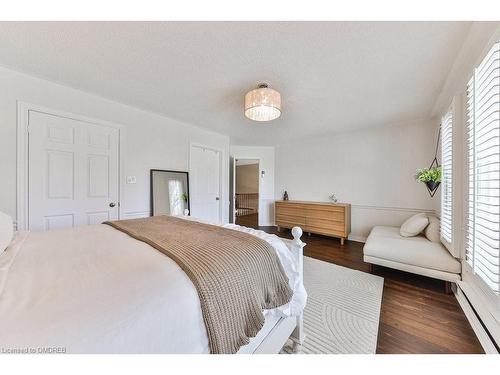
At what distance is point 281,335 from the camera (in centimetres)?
124

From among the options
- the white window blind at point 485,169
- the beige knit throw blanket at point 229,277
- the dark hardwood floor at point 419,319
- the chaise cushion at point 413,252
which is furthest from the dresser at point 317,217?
the beige knit throw blanket at point 229,277

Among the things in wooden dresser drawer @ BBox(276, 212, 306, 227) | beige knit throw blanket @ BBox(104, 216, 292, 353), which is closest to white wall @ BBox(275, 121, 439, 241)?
wooden dresser drawer @ BBox(276, 212, 306, 227)

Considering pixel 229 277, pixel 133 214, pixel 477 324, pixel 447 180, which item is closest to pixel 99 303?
pixel 229 277

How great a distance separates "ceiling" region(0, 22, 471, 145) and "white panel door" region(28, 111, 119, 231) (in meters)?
0.51

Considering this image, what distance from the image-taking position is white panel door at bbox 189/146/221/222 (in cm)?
376

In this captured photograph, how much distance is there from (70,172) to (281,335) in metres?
2.82

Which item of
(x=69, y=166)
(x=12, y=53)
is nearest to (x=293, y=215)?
(x=69, y=166)

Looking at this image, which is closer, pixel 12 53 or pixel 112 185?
pixel 12 53

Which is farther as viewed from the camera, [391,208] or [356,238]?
[356,238]

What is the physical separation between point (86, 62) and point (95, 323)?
2.25 metres

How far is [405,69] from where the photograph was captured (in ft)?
6.10

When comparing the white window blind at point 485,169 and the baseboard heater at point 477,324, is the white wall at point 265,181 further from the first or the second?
the white window blind at point 485,169

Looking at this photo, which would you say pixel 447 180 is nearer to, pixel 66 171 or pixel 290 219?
pixel 290 219
